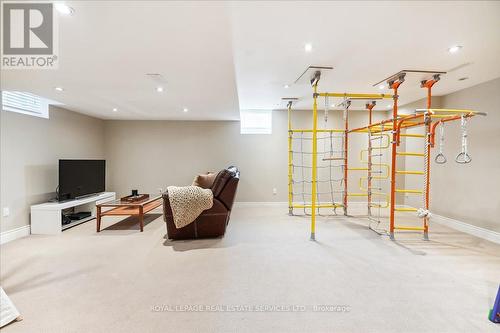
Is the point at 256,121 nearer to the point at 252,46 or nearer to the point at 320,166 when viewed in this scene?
the point at 320,166

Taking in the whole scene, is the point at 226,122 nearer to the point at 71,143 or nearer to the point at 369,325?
the point at 71,143

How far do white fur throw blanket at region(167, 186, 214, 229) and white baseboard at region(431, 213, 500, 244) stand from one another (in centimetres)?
426

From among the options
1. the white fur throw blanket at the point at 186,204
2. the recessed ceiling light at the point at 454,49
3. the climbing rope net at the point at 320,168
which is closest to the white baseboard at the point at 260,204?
the climbing rope net at the point at 320,168

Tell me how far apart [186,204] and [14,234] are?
2736mm

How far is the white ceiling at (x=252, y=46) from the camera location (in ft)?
5.68

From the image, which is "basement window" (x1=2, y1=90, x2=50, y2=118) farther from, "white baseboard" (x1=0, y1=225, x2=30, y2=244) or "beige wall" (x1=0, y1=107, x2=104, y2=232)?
"white baseboard" (x1=0, y1=225, x2=30, y2=244)

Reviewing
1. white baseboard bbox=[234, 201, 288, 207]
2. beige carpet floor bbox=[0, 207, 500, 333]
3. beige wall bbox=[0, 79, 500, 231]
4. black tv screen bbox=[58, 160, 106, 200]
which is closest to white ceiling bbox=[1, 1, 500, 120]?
beige wall bbox=[0, 79, 500, 231]

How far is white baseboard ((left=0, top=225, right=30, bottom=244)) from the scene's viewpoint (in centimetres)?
323

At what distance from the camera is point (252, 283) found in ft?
7.07

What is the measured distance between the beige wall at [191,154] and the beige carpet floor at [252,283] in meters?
2.39

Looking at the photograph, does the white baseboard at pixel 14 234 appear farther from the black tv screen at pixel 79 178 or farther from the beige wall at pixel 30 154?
the black tv screen at pixel 79 178

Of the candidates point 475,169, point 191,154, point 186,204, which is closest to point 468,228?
point 475,169

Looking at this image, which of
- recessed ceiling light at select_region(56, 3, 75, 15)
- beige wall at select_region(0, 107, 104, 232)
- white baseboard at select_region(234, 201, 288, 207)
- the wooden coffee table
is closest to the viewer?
recessed ceiling light at select_region(56, 3, 75, 15)

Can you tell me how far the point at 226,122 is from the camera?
584 centimetres
